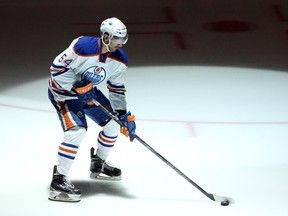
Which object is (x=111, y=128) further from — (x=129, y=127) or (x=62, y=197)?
(x=62, y=197)

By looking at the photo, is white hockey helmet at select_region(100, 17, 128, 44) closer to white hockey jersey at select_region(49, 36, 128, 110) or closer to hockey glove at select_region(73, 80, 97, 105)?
white hockey jersey at select_region(49, 36, 128, 110)

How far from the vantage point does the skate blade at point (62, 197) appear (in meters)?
3.95

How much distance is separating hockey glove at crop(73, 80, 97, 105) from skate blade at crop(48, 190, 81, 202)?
0.47 m

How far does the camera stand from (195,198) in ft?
13.2

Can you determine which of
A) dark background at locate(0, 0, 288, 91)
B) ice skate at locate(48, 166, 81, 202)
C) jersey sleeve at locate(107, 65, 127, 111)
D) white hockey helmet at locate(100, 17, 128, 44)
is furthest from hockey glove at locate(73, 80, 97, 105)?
dark background at locate(0, 0, 288, 91)

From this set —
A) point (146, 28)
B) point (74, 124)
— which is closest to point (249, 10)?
point (146, 28)

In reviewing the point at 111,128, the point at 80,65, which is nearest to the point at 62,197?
the point at 111,128

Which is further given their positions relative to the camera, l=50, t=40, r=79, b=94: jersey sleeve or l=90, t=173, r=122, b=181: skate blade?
l=90, t=173, r=122, b=181: skate blade

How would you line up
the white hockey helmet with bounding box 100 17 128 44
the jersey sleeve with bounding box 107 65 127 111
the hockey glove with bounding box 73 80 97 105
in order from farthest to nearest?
the jersey sleeve with bounding box 107 65 127 111 < the hockey glove with bounding box 73 80 97 105 < the white hockey helmet with bounding box 100 17 128 44

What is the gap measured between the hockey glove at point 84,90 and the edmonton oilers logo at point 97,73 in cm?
5

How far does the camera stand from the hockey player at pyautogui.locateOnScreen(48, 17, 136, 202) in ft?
12.6

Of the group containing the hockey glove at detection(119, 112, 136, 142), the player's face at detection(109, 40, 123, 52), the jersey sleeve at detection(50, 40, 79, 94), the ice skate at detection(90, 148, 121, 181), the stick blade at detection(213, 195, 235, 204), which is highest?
the player's face at detection(109, 40, 123, 52)

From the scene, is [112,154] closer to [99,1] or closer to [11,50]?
[11,50]

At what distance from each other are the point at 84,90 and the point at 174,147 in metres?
1.05
